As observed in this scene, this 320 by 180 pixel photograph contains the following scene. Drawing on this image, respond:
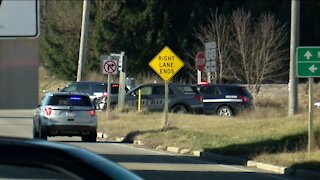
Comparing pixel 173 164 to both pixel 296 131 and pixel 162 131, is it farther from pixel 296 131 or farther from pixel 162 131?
pixel 162 131

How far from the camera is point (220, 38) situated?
49.8 metres

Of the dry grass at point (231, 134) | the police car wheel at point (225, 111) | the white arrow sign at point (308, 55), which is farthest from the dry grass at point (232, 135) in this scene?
the police car wheel at point (225, 111)

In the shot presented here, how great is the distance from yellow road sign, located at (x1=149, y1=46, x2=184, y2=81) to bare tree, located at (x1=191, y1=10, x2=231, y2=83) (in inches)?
809

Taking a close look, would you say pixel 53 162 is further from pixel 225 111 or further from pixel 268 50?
pixel 268 50

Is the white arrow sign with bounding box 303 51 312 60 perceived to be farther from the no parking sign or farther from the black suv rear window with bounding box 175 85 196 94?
the black suv rear window with bounding box 175 85 196 94

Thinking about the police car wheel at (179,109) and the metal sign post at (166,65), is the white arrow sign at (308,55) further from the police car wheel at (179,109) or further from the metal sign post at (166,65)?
the police car wheel at (179,109)

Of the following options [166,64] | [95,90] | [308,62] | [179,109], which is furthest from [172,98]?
[308,62]

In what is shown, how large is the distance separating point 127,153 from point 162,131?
4831mm

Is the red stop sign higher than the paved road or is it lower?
higher

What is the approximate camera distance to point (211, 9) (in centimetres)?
5516

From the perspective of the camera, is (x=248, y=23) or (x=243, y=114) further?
(x=248, y=23)

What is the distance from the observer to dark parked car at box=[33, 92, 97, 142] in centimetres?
2339

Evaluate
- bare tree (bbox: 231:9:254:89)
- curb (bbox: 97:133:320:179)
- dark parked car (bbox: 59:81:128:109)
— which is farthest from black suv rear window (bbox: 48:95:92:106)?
bare tree (bbox: 231:9:254:89)

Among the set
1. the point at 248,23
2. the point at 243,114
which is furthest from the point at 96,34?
the point at 243,114
